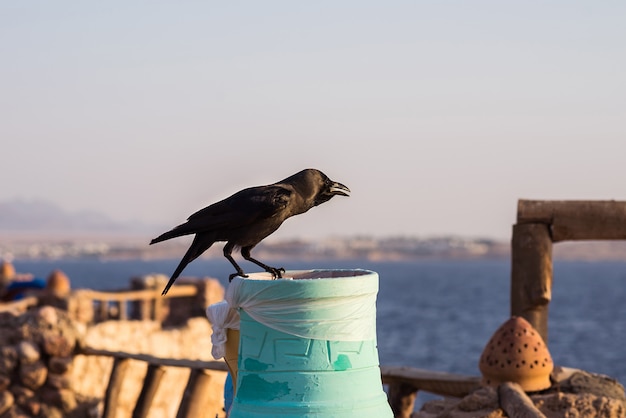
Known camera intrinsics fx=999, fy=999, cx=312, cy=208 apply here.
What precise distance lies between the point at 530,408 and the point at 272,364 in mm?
2327

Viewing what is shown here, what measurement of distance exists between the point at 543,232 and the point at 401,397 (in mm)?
1734

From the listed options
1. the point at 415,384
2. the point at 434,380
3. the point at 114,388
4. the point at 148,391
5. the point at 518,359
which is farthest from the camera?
the point at 114,388

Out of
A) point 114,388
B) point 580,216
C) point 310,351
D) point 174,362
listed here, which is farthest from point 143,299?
point 310,351

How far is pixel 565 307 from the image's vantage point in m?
83.4

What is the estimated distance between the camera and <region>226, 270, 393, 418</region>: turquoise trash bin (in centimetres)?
397

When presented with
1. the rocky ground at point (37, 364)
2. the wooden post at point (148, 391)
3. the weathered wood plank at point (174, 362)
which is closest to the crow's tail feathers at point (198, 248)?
the weathered wood plank at point (174, 362)

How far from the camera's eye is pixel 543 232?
26.2 feet

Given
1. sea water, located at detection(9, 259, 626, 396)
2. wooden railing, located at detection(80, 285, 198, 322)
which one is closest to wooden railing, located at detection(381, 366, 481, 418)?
wooden railing, located at detection(80, 285, 198, 322)

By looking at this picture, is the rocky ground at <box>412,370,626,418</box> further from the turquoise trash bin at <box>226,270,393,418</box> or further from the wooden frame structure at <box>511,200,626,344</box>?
the turquoise trash bin at <box>226,270,393,418</box>

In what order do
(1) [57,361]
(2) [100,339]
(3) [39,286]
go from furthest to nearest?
(3) [39,286] → (2) [100,339] → (1) [57,361]

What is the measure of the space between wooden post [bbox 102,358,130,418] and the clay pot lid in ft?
11.9

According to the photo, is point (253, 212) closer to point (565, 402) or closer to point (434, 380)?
point (565, 402)

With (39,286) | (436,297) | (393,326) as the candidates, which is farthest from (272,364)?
(436,297)

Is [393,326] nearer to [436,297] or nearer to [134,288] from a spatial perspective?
[436,297]
